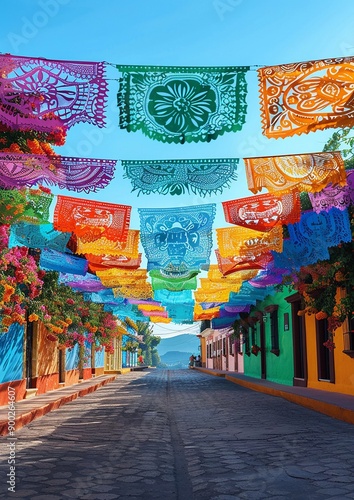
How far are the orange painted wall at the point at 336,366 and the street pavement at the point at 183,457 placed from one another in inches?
118

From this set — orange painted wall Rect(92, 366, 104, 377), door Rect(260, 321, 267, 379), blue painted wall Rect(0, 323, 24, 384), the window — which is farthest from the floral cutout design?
orange painted wall Rect(92, 366, 104, 377)

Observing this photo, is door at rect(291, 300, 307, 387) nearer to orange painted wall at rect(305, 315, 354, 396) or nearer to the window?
orange painted wall at rect(305, 315, 354, 396)

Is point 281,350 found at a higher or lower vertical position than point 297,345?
lower

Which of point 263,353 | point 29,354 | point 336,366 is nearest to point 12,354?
point 29,354

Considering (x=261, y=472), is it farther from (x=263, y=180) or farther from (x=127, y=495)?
(x=263, y=180)

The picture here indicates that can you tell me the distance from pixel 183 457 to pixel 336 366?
31.3 feet

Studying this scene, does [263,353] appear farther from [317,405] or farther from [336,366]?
[317,405]

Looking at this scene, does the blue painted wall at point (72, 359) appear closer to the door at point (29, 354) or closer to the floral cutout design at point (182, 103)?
the door at point (29, 354)

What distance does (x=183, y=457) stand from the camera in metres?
7.14

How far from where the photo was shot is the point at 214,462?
6605mm

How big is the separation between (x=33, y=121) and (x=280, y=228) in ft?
19.6

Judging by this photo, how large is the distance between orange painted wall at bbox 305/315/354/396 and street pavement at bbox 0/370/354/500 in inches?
118

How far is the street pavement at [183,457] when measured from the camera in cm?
522

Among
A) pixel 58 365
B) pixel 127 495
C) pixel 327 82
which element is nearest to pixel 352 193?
pixel 327 82
